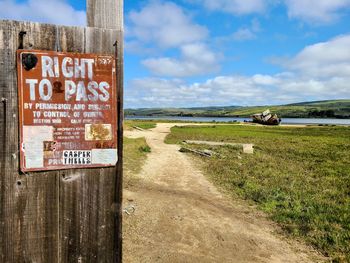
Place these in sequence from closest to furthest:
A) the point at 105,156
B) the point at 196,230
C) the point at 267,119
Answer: the point at 105,156, the point at 196,230, the point at 267,119

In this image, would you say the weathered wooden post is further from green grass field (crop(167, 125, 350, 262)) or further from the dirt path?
green grass field (crop(167, 125, 350, 262))

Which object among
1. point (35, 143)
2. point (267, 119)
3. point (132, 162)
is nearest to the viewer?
point (35, 143)

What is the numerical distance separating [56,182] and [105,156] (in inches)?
17.5

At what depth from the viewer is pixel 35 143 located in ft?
8.64

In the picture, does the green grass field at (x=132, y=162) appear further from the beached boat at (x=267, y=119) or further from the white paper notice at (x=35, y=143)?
the beached boat at (x=267, y=119)

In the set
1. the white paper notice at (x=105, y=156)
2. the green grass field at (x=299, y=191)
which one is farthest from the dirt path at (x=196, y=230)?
the white paper notice at (x=105, y=156)

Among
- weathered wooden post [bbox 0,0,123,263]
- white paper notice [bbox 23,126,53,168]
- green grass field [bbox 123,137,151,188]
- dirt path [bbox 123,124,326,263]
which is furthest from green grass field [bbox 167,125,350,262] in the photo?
white paper notice [bbox 23,126,53,168]

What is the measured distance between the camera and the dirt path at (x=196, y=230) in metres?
5.94

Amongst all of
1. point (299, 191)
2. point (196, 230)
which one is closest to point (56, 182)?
point (196, 230)

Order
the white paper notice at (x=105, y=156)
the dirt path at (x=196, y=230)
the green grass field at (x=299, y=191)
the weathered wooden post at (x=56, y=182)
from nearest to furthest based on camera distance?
1. the weathered wooden post at (x=56, y=182)
2. the white paper notice at (x=105, y=156)
3. the dirt path at (x=196, y=230)
4. the green grass field at (x=299, y=191)

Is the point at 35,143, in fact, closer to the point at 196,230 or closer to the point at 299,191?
the point at 196,230

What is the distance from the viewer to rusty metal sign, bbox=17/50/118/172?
260 cm

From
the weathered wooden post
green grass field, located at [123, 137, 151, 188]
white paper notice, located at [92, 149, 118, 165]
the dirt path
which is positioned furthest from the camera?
green grass field, located at [123, 137, 151, 188]

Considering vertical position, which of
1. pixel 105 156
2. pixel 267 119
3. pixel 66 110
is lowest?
pixel 267 119
